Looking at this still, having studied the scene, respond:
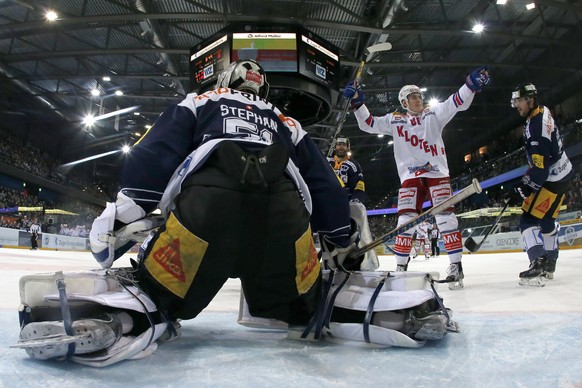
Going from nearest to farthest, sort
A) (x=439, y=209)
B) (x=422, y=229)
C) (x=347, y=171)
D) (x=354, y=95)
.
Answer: (x=439, y=209)
(x=354, y=95)
(x=347, y=171)
(x=422, y=229)

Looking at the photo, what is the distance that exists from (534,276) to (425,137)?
1.26 metres

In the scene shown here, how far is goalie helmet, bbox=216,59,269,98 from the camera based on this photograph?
1556 millimetres

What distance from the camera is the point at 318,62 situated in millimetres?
6582

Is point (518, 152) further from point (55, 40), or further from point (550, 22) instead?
point (55, 40)

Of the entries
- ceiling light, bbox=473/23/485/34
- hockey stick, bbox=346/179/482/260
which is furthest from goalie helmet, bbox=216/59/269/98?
ceiling light, bbox=473/23/485/34

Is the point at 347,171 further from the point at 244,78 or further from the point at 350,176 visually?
the point at 244,78

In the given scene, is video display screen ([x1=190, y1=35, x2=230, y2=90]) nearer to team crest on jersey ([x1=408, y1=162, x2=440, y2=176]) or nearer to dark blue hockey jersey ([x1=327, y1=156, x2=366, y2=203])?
dark blue hockey jersey ([x1=327, y1=156, x2=366, y2=203])

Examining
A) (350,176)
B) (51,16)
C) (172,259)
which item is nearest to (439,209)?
(172,259)

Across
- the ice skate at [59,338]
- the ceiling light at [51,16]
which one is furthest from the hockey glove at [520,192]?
the ceiling light at [51,16]

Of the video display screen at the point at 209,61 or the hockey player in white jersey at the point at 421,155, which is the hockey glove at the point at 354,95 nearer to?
the hockey player in white jersey at the point at 421,155

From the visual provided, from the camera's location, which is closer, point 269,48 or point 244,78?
point 244,78

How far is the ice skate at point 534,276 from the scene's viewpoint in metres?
2.68

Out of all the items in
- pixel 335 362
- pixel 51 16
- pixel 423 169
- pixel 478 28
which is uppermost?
pixel 51 16

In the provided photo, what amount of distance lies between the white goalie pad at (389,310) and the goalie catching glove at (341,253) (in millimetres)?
124
